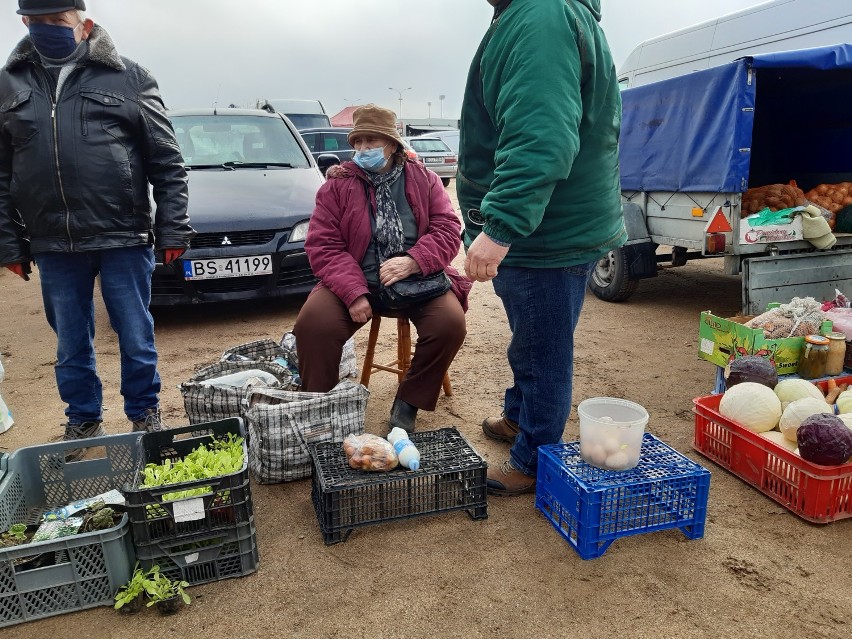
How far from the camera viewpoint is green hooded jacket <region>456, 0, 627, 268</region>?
1910 mm

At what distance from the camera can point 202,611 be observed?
204 cm

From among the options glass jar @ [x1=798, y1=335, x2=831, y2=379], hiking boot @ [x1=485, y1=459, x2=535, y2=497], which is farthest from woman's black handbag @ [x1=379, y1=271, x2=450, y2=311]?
glass jar @ [x1=798, y1=335, x2=831, y2=379]

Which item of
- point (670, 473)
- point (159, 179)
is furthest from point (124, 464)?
point (670, 473)

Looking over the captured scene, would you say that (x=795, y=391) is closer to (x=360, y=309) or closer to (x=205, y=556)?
(x=360, y=309)

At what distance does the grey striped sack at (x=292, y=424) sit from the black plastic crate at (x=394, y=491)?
7.2 inches

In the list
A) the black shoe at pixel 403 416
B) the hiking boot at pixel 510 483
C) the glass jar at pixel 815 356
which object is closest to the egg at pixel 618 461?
the hiking boot at pixel 510 483

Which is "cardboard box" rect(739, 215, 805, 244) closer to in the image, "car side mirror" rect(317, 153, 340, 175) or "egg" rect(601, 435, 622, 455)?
"egg" rect(601, 435, 622, 455)

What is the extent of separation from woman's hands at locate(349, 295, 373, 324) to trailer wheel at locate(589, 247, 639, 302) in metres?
3.45

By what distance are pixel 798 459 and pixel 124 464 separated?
268 cm

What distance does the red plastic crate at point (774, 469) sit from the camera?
2.41m

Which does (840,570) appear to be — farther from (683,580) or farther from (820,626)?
(683,580)

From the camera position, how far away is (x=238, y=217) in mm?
4980

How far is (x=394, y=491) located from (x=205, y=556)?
28.1 inches

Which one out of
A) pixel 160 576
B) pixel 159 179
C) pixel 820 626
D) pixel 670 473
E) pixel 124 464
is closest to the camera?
pixel 820 626
